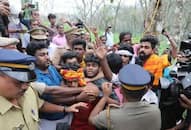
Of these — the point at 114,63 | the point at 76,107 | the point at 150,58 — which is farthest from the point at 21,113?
the point at 150,58

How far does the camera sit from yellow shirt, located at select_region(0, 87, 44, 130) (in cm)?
267

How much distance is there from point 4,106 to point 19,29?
3636 mm

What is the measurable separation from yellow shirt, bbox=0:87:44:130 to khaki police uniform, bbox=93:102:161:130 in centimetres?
56

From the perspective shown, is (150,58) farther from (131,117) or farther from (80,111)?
(131,117)

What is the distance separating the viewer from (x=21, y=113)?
9.22ft

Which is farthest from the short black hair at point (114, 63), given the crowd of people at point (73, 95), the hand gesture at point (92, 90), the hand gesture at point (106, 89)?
the hand gesture at point (106, 89)

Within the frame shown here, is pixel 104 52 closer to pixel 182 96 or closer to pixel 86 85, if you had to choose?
pixel 86 85

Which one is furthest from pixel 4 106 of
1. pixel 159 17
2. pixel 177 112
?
pixel 159 17

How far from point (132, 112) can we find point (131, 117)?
0.04 meters

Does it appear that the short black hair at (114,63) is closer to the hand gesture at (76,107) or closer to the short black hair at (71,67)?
the short black hair at (71,67)

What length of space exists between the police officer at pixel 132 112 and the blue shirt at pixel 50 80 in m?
0.61

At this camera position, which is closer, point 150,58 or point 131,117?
point 131,117

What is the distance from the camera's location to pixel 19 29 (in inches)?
243

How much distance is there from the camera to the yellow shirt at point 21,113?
2.67 metres
